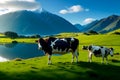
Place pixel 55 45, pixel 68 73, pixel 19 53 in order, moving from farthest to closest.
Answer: pixel 19 53 < pixel 55 45 < pixel 68 73

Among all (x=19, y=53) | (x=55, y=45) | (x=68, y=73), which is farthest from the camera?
(x=19, y=53)

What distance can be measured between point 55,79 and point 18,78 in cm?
345

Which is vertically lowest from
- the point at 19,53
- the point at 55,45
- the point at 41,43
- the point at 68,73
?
the point at 68,73

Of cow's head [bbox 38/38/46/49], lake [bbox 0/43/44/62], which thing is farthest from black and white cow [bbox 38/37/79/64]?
lake [bbox 0/43/44/62]

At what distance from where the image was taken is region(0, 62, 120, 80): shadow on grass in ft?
77.7

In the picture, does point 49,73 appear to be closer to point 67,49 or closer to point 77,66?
point 77,66

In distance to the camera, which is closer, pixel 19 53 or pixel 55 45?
pixel 55 45

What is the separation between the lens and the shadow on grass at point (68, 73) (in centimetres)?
2367

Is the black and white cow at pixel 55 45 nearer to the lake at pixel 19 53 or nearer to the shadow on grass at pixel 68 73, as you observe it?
the shadow on grass at pixel 68 73

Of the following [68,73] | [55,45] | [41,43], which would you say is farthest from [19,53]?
[68,73]

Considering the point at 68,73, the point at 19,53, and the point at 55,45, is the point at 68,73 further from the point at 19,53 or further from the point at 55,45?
the point at 19,53

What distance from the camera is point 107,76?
Result: 25859mm

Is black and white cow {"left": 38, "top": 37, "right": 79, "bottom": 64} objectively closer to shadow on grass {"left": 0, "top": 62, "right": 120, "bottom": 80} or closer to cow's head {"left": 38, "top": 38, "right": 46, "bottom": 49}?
cow's head {"left": 38, "top": 38, "right": 46, "bottom": 49}

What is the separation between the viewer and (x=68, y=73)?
2533cm
